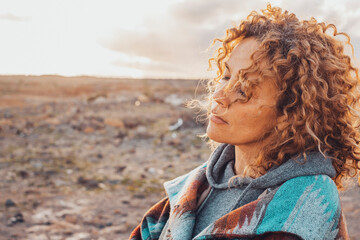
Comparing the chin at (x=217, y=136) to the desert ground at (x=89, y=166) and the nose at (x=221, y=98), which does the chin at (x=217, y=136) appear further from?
the desert ground at (x=89, y=166)

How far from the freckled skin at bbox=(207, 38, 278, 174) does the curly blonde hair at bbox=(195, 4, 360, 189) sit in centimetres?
4

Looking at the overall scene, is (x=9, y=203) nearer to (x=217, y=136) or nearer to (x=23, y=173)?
(x=23, y=173)

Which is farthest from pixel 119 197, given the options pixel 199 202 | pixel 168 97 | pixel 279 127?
pixel 168 97

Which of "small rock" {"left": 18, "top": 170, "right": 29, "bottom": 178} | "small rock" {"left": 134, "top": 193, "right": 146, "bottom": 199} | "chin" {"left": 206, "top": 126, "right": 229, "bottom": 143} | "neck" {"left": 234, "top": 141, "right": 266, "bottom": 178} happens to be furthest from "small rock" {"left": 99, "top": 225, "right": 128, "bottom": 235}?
"chin" {"left": 206, "top": 126, "right": 229, "bottom": 143}

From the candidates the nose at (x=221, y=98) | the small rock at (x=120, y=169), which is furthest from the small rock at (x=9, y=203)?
the nose at (x=221, y=98)

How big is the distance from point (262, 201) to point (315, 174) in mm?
217

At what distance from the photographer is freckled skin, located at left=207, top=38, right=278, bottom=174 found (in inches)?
54.1

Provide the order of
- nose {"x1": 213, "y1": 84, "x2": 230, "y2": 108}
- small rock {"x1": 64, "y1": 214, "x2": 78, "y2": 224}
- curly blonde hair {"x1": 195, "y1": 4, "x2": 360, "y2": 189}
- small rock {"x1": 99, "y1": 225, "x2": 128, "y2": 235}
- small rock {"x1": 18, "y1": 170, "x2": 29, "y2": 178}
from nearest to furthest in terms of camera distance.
Answer: curly blonde hair {"x1": 195, "y1": 4, "x2": 360, "y2": 189}, nose {"x1": 213, "y1": 84, "x2": 230, "y2": 108}, small rock {"x1": 99, "y1": 225, "x2": 128, "y2": 235}, small rock {"x1": 64, "y1": 214, "x2": 78, "y2": 224}, small rock {"x1": 18, "y1": 170, "x2": 29, "y2": 178}

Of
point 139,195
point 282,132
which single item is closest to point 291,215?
point 282,132

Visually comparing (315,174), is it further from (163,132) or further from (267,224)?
(163,132)

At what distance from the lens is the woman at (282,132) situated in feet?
3.94

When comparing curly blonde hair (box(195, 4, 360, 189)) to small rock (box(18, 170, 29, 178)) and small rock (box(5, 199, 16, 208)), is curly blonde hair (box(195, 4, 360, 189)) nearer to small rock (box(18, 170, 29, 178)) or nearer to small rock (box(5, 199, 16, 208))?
small rock (box(5, 199, 16, 208))

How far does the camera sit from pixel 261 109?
54.0 inches

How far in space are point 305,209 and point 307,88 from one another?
455 mm
